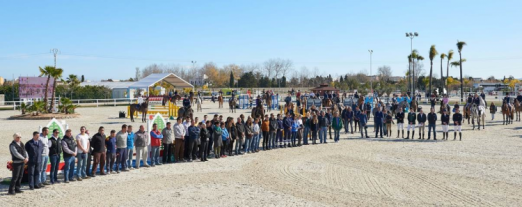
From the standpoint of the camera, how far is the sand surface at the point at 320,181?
10070 mm

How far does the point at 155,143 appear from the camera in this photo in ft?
45.6

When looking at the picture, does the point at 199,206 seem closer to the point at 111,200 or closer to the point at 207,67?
the point at 111,200

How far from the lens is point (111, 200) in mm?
10133

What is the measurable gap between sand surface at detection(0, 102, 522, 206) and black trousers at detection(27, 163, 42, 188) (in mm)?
297

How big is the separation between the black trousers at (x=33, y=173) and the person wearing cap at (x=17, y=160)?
0.68 feet

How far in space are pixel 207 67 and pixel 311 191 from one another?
122 meters

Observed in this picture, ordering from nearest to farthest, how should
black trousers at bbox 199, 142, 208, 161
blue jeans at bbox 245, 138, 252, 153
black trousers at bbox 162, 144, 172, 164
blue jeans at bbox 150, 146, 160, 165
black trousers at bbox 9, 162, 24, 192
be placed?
black trousers at bbox 9, 162, 24, 192 → blue jeans at bbox 150, 146, 160, 165 → black trousers at bbox 162, 144, 172, 164 → black trousers at bbox 199, 142, 208, 161 → blue jeans at bbox 245, 138, 252, 153

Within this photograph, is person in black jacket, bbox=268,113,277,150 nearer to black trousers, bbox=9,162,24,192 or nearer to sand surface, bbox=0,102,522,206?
sand surface, bbox=0,102,522,206

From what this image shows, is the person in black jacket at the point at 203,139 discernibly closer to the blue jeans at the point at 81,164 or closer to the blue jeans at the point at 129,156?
the blue jeans at the point at 129,156

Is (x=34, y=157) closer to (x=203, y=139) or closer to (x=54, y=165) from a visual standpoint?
(x=54, y=165)

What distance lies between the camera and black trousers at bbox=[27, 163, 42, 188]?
10.8 metres

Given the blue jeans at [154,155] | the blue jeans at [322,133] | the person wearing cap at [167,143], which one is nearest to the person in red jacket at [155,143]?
the blue jeans at [154,155]

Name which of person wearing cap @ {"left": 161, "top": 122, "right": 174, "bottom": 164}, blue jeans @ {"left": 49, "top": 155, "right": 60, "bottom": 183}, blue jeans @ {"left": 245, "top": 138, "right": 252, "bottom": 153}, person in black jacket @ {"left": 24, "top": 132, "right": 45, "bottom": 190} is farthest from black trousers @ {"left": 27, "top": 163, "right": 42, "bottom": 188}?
blue jeans @ {"left": 245, "top": 138, "right": 252, "bottom": 153}

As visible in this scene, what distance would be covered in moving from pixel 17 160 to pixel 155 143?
13.6ft
